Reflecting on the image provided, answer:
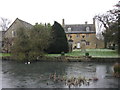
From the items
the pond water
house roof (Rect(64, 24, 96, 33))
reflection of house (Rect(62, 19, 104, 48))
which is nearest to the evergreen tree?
the pond water

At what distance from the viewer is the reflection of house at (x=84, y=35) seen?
2277 inches

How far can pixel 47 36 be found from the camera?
33.5 meters

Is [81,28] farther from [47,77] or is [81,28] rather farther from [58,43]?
[47,77]

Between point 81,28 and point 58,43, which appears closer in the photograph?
point 58,43

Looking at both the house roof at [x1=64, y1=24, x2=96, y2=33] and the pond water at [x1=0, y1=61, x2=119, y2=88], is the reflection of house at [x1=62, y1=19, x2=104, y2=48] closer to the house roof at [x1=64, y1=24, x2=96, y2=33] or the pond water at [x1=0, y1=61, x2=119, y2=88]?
the house roof at [x1=64, y1=24, x2=96, y2=33]

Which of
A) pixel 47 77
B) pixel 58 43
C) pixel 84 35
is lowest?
pixel 47 77

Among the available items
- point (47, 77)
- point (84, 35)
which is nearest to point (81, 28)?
point (84, 35)

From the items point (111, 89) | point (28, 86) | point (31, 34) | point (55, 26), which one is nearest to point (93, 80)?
point (111, 89)

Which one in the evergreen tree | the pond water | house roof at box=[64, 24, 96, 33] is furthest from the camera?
house roof at box=[64, 24, 96, 33]

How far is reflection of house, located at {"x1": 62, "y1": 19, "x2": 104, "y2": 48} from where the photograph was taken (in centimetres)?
5784

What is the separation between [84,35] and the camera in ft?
191

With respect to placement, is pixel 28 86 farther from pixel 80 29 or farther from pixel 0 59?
pixel 80 29

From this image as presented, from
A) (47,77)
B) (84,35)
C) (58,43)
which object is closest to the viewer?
(47,77)

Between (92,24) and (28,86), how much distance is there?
4900cm
